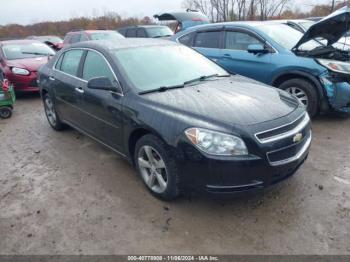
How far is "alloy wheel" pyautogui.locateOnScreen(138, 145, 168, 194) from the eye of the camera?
10.6 ft

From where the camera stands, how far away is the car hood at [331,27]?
4918 mm

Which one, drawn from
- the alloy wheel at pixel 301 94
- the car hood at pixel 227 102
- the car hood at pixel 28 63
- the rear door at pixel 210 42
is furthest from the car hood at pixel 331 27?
the car hood at pixel 28 63

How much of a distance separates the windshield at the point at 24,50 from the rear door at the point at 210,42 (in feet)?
16.4

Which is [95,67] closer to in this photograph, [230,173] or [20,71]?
[230,173]

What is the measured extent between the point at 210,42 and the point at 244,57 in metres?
1.00

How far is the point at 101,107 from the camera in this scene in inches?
151

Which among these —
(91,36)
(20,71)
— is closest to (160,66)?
(20,71)

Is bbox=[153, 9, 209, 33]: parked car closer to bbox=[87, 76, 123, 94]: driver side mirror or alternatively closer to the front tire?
bbox=[87, 76, 123, 94]: driver side mirror

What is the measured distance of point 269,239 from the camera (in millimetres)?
2744

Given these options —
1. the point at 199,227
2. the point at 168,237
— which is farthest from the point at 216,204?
the point at 168,237

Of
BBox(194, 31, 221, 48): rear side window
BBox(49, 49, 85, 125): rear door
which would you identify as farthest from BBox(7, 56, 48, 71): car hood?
BBox(194, 31, 221, 48): rear side window

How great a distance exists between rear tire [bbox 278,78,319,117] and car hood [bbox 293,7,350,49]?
0.63 meters

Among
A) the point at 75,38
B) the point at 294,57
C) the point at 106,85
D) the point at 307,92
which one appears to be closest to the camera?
the point at 106,85

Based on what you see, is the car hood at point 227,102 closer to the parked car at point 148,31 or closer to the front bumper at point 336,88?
the front bumper at point 336,88
